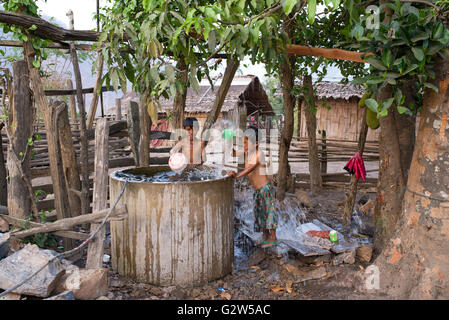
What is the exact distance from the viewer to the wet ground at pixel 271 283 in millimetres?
3369

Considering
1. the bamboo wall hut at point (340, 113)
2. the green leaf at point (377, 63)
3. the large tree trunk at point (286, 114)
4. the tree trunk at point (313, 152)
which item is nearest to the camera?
the green leaf at point (377, 63)

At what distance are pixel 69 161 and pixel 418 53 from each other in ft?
11.9

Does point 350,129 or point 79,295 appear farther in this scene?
point 350,129

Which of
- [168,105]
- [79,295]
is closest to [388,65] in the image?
[79,295]

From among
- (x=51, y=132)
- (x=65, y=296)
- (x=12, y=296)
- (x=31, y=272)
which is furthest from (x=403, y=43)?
(x=51, y=132)

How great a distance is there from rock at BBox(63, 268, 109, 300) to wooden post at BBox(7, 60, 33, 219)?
4.53 ft

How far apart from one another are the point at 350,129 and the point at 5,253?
1276 centimetres

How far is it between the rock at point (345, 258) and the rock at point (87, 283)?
2.31m

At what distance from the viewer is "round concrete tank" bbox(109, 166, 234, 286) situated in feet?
11.1

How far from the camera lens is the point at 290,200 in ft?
21.4

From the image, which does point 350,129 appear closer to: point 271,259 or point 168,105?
point 168,105

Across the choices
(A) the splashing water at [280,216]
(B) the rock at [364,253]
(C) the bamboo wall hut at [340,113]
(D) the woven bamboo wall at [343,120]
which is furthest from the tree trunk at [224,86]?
(D) the woven bamboo wall at [343,120]

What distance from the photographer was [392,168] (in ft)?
12.7

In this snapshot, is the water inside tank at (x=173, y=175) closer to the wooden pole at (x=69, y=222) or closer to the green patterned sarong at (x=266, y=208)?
the green patterned sarong at (x=266, y=208)
